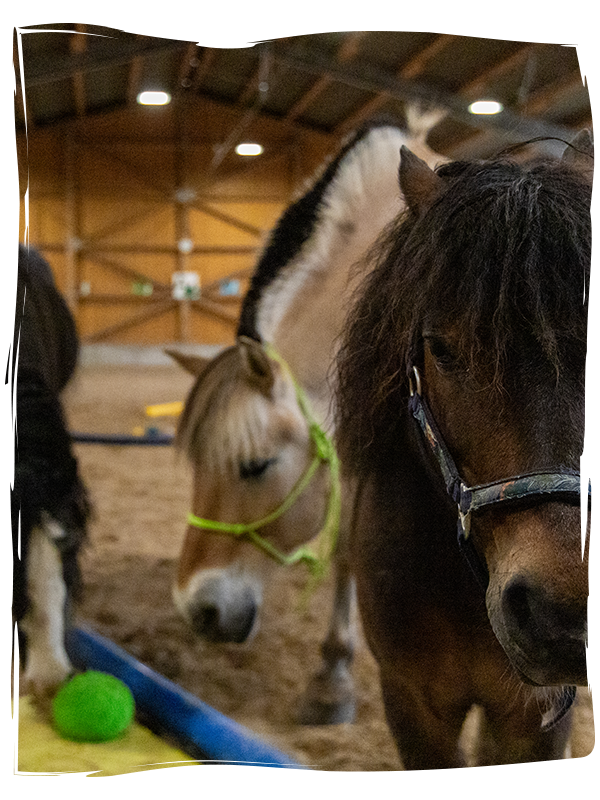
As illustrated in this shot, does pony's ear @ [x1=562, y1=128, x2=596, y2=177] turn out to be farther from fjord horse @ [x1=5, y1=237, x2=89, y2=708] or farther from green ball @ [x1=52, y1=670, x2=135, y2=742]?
green ball @ [x1=52, y1=670, x2=135, y2=742]

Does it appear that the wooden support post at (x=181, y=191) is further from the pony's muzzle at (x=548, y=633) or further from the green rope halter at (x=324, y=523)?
the pony's muzzle at (x=548, y=633)

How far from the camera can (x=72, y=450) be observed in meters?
1.03

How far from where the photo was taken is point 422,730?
733 millimetres

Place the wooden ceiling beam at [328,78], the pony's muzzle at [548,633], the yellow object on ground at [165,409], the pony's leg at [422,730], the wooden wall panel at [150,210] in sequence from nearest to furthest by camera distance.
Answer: the pony's muzzle at [548,633]
the pony's leg at [422,730]
the wooden ceiling beam at [328,78]
the wooden wall panel at [150,210]
the yellow object on ground at [165,409]

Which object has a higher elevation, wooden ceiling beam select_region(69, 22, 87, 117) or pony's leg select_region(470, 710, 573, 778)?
wooden ceiling beam select_region(69, 22, 87, 117)

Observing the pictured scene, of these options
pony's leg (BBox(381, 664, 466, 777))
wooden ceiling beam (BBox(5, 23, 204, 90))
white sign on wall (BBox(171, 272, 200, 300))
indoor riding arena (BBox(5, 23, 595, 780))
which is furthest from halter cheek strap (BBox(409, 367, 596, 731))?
wooden ceiling beam (BBox(5, 23, 204, 90))

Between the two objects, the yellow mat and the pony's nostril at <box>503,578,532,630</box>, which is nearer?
the pony's nostril at <box>503,578,532,630</box>

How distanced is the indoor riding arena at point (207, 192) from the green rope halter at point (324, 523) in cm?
2

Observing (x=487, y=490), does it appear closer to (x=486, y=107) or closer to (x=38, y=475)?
(x=486, y=107)

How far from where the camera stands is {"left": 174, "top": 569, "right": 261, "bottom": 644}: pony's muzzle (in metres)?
0.94

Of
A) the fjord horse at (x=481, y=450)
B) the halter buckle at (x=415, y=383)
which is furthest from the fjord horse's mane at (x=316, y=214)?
the halter buckle at (x=415, y=383)

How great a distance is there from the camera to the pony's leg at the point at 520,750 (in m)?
0.69

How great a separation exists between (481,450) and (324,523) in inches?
19.0

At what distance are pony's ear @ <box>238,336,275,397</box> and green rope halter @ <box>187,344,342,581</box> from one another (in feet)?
0.06
